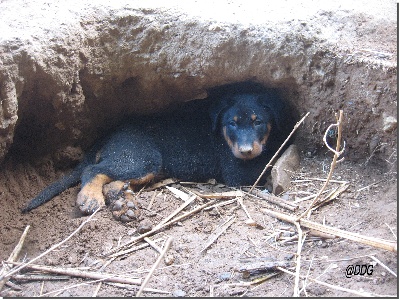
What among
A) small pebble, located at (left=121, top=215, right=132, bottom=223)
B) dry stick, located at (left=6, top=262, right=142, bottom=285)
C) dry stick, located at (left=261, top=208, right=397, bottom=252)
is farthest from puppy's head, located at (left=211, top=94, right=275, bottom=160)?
dry stick, located at (left=6, top=262, right=142, bottom=285)

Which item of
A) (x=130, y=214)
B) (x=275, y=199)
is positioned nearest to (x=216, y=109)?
(x=275, y=199)

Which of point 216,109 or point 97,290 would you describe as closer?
point 97,290

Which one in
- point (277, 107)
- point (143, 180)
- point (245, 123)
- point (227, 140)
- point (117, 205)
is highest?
point (277, 107)

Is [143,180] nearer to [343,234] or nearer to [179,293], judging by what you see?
[179,293]

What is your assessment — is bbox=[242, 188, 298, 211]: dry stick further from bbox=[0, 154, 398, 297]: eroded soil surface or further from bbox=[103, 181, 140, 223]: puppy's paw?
bbox=[103, 181, 140, 223]: puppy's paw

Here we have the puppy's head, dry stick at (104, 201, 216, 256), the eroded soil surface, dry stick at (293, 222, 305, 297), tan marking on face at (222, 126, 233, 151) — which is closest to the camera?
dry stick at (293, 222, 305, 297)

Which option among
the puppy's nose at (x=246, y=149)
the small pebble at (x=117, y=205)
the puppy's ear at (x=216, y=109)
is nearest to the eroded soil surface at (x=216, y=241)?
the small pebble at (x=117, y=205)

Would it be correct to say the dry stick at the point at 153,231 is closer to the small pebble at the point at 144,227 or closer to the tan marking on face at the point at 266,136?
the small pebble at the point at 144,227
